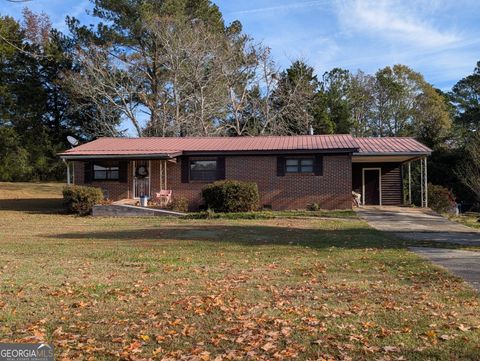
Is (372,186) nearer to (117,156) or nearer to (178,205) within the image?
(178,205)

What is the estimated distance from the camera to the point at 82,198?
22.3 meters

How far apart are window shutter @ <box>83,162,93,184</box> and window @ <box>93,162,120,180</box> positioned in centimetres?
15

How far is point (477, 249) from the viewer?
11.1 m

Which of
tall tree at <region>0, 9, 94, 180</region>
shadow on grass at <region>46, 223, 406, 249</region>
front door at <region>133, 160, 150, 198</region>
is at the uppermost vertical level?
tall tree at <region>0, 9, 94, 180</region>

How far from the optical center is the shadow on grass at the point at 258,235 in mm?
12539

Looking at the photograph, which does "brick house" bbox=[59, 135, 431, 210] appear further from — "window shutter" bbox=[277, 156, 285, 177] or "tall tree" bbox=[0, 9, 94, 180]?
"tall tree" bbox=[0, 9, 94, 180]

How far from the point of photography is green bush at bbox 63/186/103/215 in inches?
879

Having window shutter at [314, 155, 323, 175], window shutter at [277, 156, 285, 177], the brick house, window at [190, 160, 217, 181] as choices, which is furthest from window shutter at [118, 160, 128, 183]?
window shutter at [314, 155, 323, 175]

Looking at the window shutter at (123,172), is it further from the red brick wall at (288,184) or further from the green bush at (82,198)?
the green bush at (82,198)

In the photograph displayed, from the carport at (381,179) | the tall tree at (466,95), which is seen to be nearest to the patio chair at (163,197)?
the carport at (381,179)

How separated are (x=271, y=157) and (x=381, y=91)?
35141mm


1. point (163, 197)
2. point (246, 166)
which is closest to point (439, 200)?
point (246, 166)

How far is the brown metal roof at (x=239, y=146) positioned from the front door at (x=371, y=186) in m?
Answer: 1.82

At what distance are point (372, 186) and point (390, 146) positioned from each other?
3066 mm
